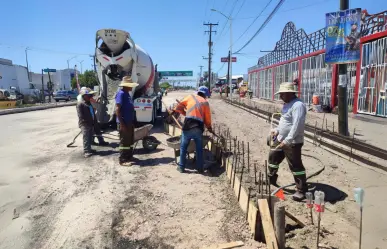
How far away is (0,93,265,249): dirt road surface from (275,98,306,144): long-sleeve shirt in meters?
1.20

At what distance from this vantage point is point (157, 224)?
3857 millimetres

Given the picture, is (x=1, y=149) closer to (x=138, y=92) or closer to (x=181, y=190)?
(x=138, y=92)

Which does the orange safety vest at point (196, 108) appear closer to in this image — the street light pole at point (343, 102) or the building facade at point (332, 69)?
the street light pole at point (343, 102)

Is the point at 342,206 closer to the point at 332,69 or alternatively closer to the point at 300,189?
the point at 300,189

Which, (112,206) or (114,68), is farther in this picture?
(114,68)

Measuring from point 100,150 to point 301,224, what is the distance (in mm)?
5705

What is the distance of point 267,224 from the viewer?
127 inches

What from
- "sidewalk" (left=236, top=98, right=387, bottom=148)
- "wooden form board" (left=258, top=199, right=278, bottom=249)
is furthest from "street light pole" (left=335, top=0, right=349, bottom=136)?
"wooden form board" (left=258, top=199, right=278, bottom=249)

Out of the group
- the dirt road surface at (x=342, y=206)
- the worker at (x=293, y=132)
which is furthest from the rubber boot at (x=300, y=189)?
the dirt road surface at (x=342, y=206)

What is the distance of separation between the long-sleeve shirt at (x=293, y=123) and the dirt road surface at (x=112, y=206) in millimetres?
1199

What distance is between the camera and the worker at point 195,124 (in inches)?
229

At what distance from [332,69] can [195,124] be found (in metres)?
13.6

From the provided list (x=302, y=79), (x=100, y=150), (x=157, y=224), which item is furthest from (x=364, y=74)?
(x=157, y=224)

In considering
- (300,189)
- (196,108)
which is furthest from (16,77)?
(300,189)
